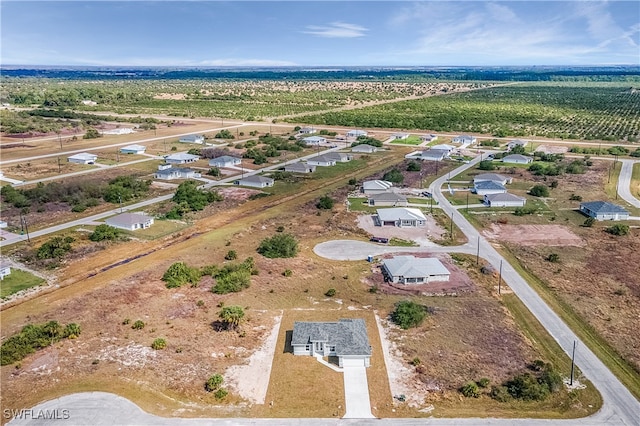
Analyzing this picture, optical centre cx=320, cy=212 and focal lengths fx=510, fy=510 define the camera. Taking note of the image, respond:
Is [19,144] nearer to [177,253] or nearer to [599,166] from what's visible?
[177,253]

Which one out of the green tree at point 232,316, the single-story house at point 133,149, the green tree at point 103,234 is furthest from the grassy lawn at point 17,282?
the single-story house at point 133,149

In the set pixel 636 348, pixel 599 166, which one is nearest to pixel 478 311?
pixel 636 348

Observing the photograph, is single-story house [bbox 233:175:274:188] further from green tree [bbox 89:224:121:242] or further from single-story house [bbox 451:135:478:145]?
single-story house [bbox 451:135:478:145]

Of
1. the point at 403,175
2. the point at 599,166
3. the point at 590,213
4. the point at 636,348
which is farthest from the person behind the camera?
the point at 599,166

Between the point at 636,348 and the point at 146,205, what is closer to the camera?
the point at 636,348

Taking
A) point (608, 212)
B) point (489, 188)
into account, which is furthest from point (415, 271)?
point (489, 188)

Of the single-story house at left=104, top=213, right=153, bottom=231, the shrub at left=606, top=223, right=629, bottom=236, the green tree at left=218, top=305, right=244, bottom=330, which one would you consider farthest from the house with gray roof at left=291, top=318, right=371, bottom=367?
the shrub at left=606, top=223, right=629, bottom=236
